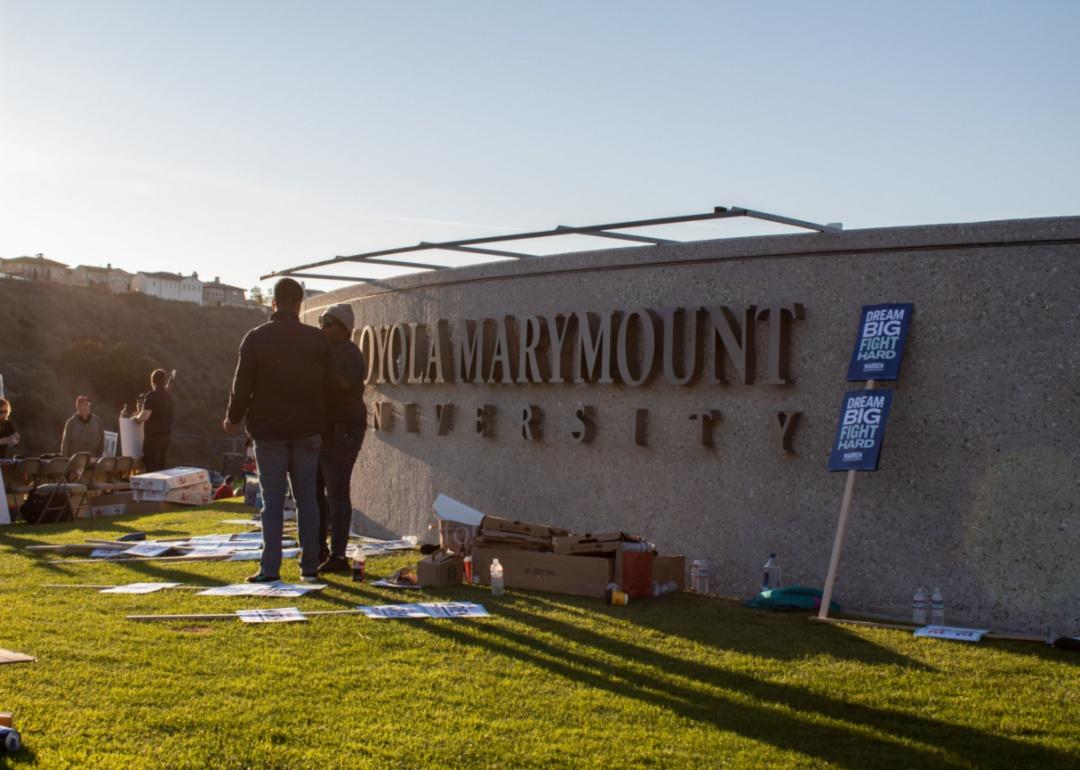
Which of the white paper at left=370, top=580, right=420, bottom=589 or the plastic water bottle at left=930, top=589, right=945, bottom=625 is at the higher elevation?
the plastic water bottle at left=930, top=589, right=945, bottom=625

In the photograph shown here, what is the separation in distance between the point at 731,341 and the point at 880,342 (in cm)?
124

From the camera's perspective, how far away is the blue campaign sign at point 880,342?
7508mm

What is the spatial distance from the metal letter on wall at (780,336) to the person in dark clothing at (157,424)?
11.2m

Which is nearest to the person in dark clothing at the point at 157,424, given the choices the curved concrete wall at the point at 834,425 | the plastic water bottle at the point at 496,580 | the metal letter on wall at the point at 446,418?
the metal letter on wall at the point at 446,418

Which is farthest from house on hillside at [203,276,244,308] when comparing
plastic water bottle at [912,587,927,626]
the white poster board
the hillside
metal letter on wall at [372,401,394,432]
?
plastic water bottle at [912,587,927,626]

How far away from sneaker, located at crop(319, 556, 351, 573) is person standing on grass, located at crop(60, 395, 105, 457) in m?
8.58

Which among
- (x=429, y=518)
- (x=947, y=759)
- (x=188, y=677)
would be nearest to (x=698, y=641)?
(x=947, y=759)

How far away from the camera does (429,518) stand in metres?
11.5

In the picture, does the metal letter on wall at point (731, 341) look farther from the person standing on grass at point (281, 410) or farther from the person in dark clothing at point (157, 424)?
the person in dark clothing at point (157, 424)

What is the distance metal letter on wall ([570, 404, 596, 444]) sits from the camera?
31.6 ft

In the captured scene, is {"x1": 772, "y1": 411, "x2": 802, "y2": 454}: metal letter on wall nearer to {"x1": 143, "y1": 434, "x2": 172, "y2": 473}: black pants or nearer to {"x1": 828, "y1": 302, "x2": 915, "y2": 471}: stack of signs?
{"x1": 828, "y1": 302, "x2": 915, "y2": 471}: stack of signs

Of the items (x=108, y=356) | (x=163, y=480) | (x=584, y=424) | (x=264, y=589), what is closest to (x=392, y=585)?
(x=264, y=589)

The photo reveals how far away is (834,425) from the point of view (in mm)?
8039

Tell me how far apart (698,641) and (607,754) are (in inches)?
93.2
